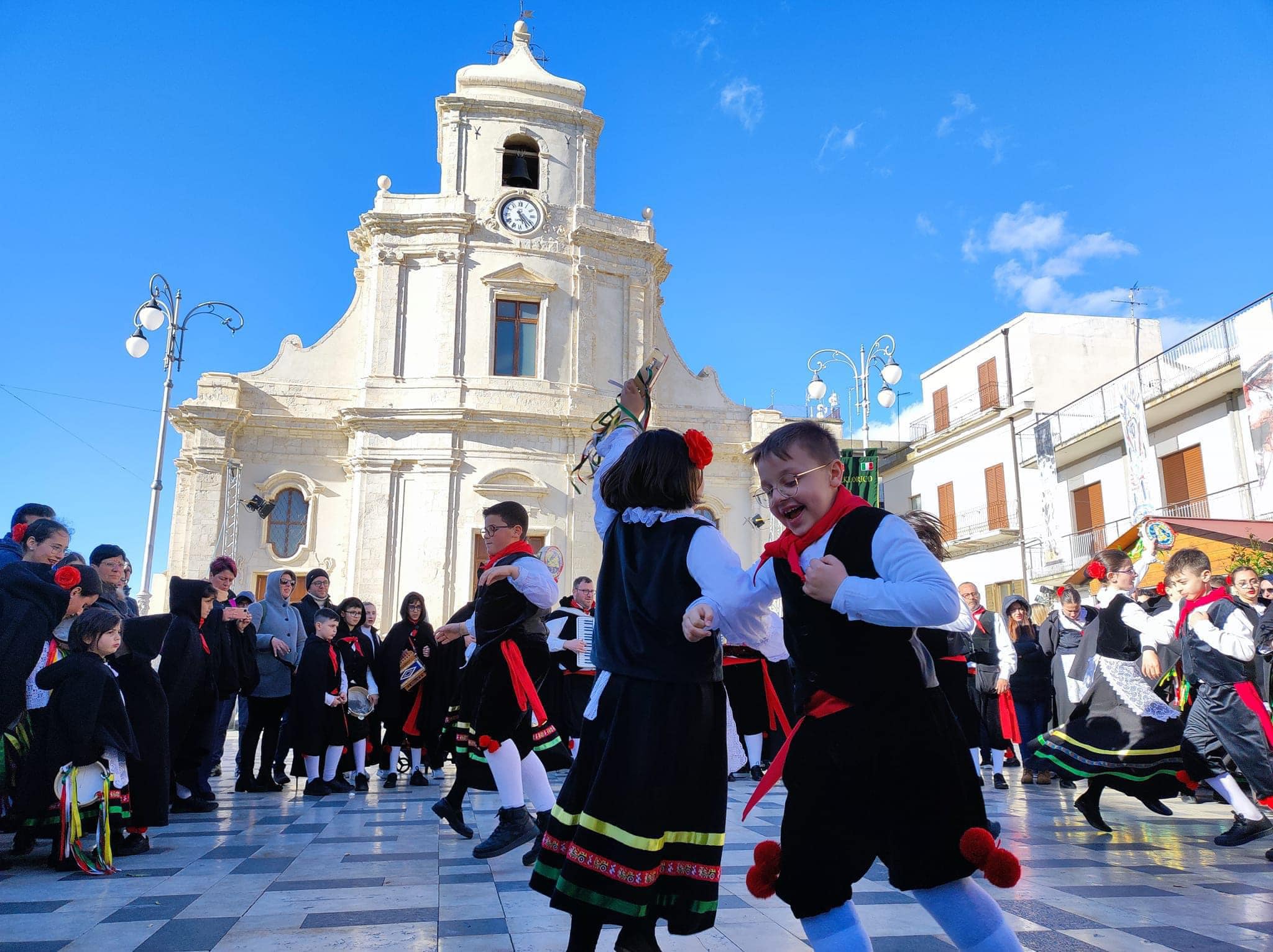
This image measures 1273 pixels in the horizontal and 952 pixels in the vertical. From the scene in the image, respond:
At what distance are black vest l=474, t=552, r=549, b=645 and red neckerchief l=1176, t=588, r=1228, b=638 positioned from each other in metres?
4.26

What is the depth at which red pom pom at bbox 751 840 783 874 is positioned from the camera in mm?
2395

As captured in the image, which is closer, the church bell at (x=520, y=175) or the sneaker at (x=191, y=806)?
the sneaker at (x=191, y=806)

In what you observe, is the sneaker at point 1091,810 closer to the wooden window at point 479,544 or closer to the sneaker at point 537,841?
the sneaker at point 537,841

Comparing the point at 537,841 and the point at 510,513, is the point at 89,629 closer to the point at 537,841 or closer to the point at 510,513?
the point at 510,513

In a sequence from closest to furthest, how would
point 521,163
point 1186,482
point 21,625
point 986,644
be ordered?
1. point 21,625
2. point 986,644
3. point 1186,482
4. point 521,163

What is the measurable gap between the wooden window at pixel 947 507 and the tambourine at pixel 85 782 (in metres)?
27.9

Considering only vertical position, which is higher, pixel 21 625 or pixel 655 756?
pixel 21 625

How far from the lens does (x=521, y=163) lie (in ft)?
85.3

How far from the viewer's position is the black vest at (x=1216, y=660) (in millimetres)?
5875

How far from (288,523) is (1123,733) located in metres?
21.1

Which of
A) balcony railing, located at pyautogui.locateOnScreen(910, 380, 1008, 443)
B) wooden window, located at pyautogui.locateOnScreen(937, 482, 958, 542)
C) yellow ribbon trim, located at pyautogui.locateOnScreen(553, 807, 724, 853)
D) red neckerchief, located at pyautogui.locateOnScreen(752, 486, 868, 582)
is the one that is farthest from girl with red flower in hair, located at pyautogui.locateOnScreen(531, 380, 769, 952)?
wooden window, located at pyautogui.locateOnScreen(937, 482, 958, 542)

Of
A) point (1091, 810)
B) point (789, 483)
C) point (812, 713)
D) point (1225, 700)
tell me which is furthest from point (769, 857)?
point (1225, 700)

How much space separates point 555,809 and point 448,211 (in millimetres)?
23338

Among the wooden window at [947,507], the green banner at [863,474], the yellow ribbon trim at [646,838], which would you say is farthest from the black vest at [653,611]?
the wooden window at [947,507]
